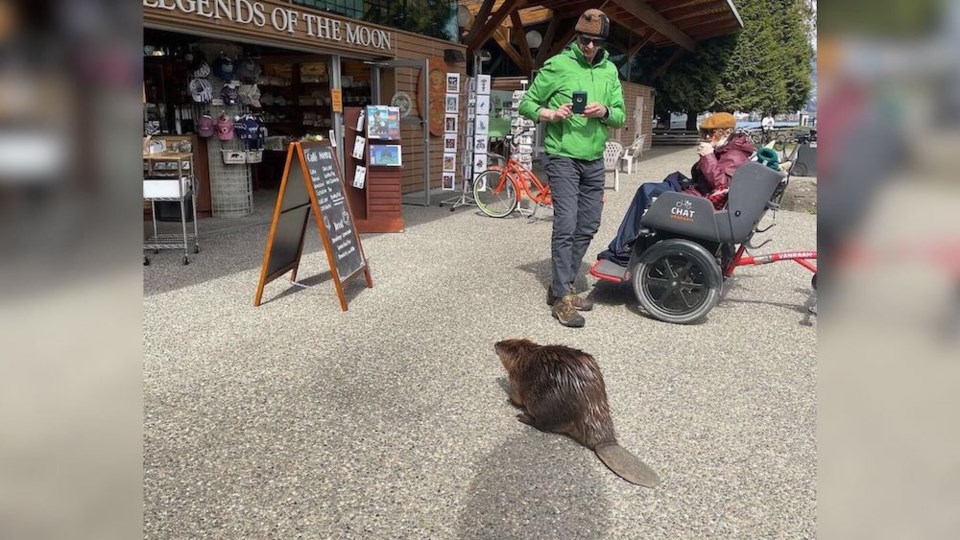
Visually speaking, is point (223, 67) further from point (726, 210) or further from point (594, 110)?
point (726, 210)

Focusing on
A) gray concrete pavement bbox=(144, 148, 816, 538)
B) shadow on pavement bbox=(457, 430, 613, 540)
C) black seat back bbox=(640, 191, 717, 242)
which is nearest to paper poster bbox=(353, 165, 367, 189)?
gray concrete pavement bbox=(144, 148, 816, 538)

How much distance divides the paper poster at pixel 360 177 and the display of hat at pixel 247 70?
8.00ft

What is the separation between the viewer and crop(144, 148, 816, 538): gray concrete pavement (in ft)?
7.89

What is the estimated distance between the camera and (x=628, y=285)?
17.6 ft

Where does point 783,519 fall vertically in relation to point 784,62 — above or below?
below

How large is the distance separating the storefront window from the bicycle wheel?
3.12 m

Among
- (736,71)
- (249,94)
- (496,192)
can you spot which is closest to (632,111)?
(736,71)

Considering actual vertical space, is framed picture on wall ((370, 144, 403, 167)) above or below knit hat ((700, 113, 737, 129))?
below

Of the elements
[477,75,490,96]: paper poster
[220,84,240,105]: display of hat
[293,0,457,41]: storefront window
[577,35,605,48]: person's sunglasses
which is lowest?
[220,84,240,105]: display of hat

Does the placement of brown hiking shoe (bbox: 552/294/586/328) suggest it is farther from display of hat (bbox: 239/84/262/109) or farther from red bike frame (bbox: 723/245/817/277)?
display of hat (bbox: 239/84/262/109)
